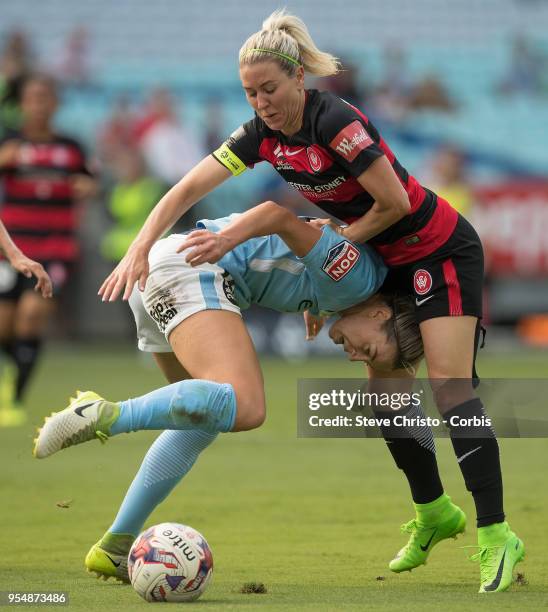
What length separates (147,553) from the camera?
13.8 ft

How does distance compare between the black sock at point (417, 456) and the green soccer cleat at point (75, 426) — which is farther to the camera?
the black sock at point (417, 456)

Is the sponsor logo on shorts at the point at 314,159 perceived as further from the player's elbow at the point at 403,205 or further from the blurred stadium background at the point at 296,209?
the blurred stadium background at the point at 296,209

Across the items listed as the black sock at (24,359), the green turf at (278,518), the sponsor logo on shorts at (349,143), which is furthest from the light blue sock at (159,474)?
the black sock at (24,359)

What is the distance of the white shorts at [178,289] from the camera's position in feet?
14.9

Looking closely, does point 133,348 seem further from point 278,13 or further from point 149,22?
point 278,13

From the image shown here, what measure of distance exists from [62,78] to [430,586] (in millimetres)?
15461

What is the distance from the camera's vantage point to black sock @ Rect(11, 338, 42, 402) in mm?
9586

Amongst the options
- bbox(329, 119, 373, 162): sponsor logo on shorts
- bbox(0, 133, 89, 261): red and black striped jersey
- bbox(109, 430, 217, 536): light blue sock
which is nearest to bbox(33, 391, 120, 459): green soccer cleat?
bbox(109, 430, 217, 536): light blue sock

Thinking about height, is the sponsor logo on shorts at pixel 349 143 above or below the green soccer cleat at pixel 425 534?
above

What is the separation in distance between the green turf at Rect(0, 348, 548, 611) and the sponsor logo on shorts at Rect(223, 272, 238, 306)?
3.33 feet

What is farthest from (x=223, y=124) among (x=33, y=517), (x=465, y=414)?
(x=465, y=414)

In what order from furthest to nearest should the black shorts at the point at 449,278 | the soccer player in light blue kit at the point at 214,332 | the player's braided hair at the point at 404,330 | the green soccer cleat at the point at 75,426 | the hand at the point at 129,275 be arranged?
the player's braided hair at the point at 404,330 → the black shorts at the point at 449,278 → the hand at the point at 129,275 → the soccer player in light blue kit at the point at 214,332 → the green soccer cleat at the point at 75,426

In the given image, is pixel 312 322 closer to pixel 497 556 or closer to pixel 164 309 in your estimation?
pixel 164 309

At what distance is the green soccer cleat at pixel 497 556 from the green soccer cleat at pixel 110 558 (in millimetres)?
1292
